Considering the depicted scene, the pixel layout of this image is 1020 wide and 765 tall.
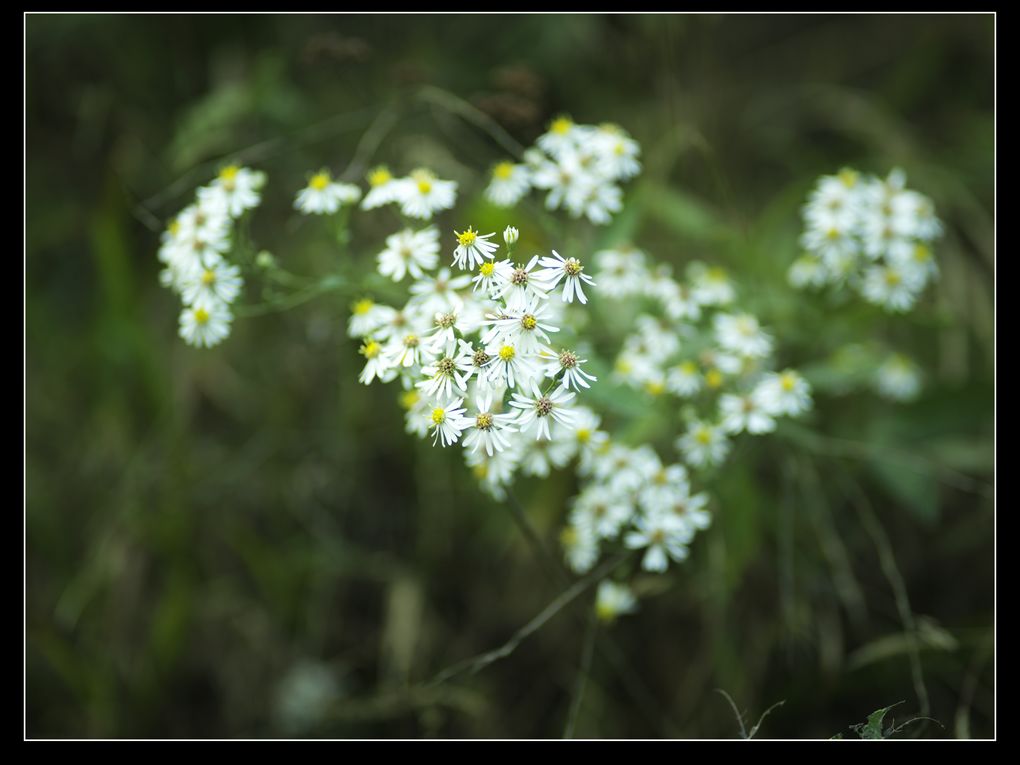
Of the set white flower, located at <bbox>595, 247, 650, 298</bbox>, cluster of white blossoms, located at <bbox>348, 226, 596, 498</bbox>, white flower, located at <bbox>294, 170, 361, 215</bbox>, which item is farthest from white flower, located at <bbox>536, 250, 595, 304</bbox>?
white flower, located at <bbox>595, 247, 650, 298</bbox>

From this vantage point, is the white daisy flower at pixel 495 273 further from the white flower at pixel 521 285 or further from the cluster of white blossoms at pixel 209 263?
the cluster of white blossoms at pixel 209 263

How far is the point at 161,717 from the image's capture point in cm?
315

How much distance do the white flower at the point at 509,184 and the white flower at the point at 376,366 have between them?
2.45 ft

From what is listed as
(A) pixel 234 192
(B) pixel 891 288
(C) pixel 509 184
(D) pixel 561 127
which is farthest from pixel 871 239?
(A) pixel 234 192

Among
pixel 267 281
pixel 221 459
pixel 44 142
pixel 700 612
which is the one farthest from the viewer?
pixel 44 142

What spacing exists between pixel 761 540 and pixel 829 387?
2.26 ft

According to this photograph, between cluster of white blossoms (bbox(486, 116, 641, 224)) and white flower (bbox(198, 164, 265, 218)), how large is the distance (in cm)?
71

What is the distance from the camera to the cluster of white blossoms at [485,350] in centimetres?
171

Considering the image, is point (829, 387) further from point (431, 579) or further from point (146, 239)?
point (146, 239)

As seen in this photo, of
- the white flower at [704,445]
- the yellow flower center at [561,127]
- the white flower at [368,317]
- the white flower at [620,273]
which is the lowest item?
the white flower at [704,445]

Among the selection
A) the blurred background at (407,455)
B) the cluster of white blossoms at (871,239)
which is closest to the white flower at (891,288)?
the cluster of white blossoms at (871,239)

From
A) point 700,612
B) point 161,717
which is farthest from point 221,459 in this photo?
point 700,612

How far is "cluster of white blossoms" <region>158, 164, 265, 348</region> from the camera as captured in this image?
2.05m

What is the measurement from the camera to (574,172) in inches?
95.8
